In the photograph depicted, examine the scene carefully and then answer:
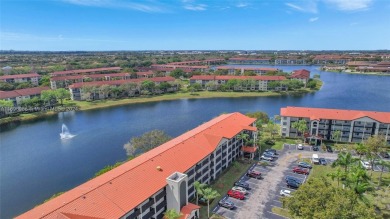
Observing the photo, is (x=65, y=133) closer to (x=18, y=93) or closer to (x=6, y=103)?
(x=6, y=103)

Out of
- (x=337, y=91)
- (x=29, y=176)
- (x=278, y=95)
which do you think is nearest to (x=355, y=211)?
(x=29, y=176)

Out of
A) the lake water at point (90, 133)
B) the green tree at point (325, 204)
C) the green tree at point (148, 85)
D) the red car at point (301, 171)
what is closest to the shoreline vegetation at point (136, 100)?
the lake water at point (90, 133)

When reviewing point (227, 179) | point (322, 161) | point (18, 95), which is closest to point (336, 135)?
point (322, 161)

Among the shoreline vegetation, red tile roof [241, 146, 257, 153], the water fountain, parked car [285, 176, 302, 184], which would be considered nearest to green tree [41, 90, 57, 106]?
the shoreline vegetation

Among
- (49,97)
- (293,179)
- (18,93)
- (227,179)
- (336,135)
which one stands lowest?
(227,179)

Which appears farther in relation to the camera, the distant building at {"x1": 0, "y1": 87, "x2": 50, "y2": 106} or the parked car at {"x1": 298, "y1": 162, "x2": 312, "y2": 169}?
the distant building at {"x1": 0, "y1": 87, "x2": 50, "y2": 106}

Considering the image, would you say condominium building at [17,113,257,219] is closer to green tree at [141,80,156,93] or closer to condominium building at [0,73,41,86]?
green tree at [141,80,156,93]

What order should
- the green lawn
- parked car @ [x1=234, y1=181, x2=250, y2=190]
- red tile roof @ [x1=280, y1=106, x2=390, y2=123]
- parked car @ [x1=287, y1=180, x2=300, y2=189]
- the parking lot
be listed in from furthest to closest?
red tile roof @ [x1=280, y1=106, x2=390, y2=123] < parked car @ [x1=234, y1=181, x2=250, y2=190] < parked car @ [x1=287, y1=180, x2=300, y2=189] < the green lawn < the parking lot

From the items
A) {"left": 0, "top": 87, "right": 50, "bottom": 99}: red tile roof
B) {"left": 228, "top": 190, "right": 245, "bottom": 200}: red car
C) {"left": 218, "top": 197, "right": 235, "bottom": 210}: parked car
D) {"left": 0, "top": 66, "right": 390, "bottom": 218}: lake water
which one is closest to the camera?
{"left": 218, "top": 197, "right": 235, "bottom": 210}: parked car
